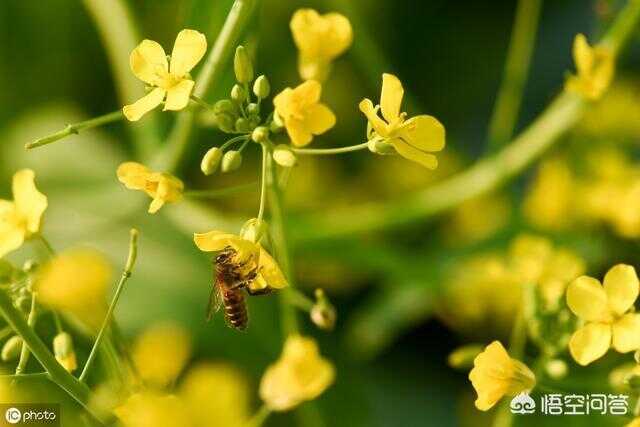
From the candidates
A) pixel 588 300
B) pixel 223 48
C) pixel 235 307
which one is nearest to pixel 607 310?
pixel 588 300

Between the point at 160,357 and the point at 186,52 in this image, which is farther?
the point at 160,357

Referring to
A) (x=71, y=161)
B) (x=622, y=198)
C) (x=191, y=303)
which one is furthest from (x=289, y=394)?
(x=71, y=161)

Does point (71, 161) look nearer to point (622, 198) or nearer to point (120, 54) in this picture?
point (120, 54)

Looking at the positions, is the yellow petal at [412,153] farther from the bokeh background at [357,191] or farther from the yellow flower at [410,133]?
the bokeh background at [357,191]

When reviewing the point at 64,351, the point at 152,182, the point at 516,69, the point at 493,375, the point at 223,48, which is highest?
the point at 516,69

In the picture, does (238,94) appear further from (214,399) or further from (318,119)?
(214,399)

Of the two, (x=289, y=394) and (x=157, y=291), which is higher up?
(x=157, y=291)
